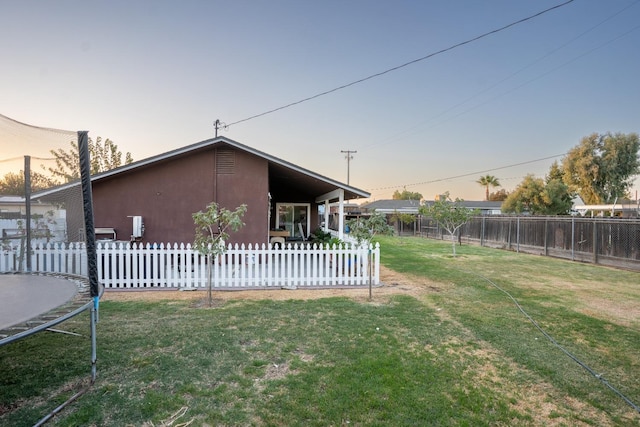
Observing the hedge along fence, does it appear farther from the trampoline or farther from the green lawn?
the trampoline

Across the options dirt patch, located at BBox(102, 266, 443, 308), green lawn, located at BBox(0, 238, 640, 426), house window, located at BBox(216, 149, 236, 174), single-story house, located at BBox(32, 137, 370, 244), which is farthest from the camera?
house window, located at BBox(216, 149, 236, 174)

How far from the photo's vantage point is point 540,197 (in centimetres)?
3077

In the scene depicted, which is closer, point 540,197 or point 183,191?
point 183,191

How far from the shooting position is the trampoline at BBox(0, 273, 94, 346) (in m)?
2.52

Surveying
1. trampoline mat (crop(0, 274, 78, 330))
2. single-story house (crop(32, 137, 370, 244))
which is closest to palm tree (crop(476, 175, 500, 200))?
single-story house (crop(32, 137, 370, 244))

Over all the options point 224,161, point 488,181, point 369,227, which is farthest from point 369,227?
point 488,181

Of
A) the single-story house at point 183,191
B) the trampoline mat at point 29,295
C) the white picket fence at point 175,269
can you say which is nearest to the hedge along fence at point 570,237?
the white picket fence at point 175,269

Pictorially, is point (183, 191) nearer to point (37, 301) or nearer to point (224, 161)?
point (224, 161)

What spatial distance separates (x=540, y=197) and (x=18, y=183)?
36942 mm

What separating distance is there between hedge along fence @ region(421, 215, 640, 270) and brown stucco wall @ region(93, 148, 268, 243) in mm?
12604

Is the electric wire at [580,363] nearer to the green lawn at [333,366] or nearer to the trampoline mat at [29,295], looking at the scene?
the green lawn at [333,366]

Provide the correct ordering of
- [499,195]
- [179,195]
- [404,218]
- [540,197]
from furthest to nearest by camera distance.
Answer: [499,195] → [540,197] → [404,218] → [179,195]

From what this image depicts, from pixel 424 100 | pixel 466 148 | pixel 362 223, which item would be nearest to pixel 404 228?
pixel 466 148

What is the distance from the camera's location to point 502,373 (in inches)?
134
